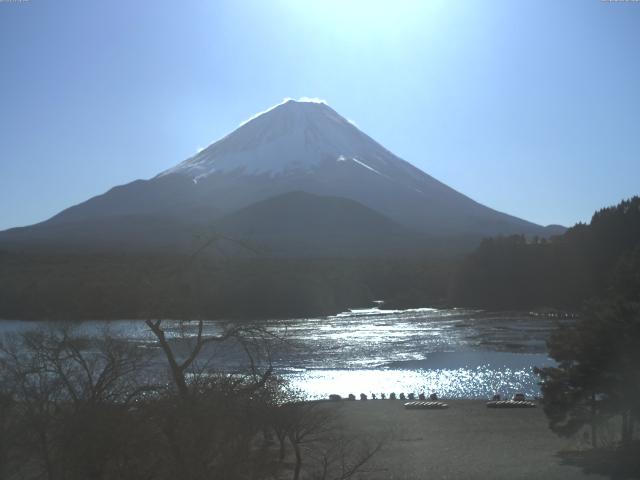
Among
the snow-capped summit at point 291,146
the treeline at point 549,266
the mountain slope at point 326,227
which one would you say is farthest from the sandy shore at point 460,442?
the snow-capped summit at point 291,146

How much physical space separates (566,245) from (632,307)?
41.7 meters

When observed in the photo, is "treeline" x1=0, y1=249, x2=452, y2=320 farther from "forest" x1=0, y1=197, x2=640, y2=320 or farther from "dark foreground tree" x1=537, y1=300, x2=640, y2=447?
"dark foreground tree" x1=537, y1=300, x2=640, y2=447

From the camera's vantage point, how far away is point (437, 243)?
3029 inches

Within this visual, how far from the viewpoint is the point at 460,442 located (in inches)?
526

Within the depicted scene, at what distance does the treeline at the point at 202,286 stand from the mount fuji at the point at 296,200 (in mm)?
13944

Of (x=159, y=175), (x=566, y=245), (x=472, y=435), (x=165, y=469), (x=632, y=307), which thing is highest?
(x=159, y=175)

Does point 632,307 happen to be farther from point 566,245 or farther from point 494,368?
point 566,245

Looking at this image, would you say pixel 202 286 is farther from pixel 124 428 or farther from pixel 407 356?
pixel 407 356

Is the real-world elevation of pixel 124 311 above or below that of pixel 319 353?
above

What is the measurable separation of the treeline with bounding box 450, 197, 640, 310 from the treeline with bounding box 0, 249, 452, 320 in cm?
359

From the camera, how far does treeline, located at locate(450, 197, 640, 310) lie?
46.7 metres

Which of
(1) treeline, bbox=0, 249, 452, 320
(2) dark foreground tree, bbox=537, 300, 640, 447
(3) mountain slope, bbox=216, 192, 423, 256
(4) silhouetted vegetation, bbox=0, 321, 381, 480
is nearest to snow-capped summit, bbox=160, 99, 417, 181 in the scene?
(3) mountain slope, bbox=216, 192, 423, 256

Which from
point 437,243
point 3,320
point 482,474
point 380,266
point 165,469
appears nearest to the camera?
point 165,469

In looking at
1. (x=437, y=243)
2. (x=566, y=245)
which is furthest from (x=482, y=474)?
(x=437, y=243)
